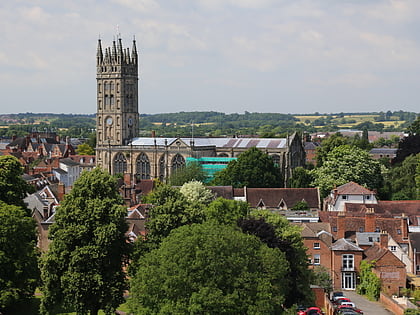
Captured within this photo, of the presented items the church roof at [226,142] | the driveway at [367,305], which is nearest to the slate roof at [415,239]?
the driveway at [367,305]

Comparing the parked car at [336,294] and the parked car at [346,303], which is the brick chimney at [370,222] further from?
the parked car at [346,303]

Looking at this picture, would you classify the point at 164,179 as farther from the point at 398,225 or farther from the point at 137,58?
the point at 398,225

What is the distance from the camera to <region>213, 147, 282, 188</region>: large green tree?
86312 mm

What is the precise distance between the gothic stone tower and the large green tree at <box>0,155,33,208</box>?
67.0 metres

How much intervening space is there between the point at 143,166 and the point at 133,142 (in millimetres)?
5216

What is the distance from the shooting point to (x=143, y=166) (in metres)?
109

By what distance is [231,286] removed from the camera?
3123 cm

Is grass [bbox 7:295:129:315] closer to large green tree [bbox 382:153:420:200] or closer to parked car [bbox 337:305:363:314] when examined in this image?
parked car [bbox 337:305:363:314]

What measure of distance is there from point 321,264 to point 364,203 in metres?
17.8

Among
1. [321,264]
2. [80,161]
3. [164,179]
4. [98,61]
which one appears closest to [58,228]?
[321,264]

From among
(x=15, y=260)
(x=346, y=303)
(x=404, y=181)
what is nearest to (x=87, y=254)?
(x=15, y=260)

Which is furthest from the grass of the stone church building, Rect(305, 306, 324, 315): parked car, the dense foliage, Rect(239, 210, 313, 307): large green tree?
the stone church building

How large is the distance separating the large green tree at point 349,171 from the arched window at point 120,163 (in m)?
32.9

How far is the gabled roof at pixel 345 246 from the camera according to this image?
169 feet
